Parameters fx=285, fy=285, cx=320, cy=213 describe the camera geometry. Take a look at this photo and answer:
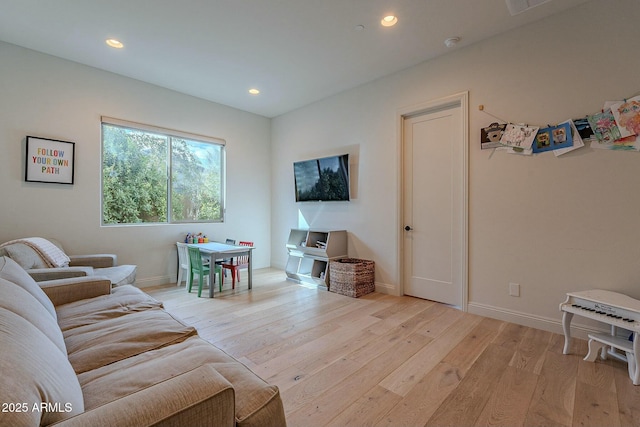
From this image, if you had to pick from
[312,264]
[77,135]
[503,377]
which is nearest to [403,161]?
[312,264]

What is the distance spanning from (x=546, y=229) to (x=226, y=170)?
4387 mm

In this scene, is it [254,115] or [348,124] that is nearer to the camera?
[348,124]

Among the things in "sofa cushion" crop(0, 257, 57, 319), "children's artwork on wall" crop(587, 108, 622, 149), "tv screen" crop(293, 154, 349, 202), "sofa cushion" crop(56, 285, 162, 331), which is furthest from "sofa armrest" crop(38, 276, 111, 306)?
"children's artwork on wall" crop(587, 108, 622, 149)

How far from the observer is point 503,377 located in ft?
6.25

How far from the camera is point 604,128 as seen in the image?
7.66 ft

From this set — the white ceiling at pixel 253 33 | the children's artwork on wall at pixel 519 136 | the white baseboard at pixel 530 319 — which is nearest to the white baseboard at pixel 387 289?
the white baseboard at pixel 530 319

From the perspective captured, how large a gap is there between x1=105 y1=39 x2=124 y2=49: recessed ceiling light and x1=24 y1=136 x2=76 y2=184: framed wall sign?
128 centimetres

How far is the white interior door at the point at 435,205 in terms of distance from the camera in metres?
3.19

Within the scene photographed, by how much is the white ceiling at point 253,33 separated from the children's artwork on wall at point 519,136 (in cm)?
98

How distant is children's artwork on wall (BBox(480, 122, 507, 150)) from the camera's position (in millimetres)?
2852

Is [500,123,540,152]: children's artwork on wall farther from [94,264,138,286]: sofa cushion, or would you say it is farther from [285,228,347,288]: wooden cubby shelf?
Answer: [94,264,138,286]: sofa cushion

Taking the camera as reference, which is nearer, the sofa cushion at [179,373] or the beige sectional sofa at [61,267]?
the sofa cushion at [179,373]

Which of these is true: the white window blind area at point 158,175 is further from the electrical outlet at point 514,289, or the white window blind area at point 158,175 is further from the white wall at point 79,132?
the electrical outlet at point 514,289

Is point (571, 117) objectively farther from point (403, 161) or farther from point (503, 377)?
point (503, 377)
